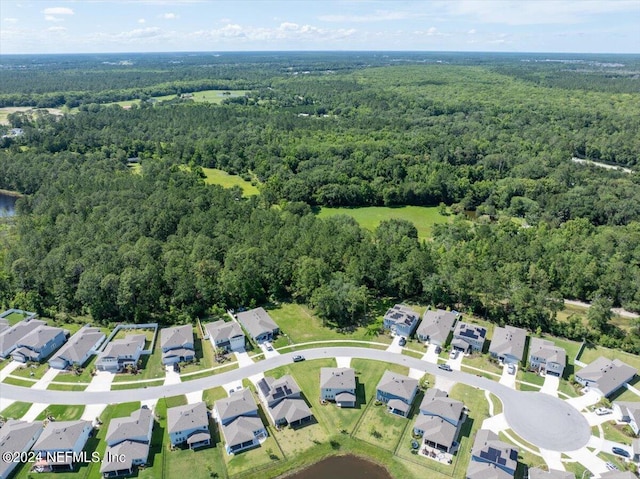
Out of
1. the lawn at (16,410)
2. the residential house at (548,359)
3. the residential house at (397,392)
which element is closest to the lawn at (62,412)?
the lawn at (16,410)

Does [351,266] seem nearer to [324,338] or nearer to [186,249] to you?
[324,338]

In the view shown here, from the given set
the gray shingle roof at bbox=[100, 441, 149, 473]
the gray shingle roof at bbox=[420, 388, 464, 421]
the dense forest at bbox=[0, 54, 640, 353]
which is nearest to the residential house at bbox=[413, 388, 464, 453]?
the gray shingle roof at bbox=[420, 388, 464, 421]

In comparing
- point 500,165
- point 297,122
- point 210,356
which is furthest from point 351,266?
point 297,122

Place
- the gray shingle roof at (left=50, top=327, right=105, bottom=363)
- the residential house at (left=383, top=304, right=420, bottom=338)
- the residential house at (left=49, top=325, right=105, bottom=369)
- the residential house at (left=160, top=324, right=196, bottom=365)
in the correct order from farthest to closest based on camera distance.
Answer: the residential house at (left=383, top=304, right=420, bottom=338), the residential house at (left=160, top=324, right=196, bottom=365), the gray shingle roof at (left=50, top=327, right=105, bottom=363), the residential house at (left=49, top=325, right=105, bottom=369)

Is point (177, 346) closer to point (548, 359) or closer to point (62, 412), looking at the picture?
point (62, 412)

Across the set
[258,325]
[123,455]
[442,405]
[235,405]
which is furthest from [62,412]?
[442,405]

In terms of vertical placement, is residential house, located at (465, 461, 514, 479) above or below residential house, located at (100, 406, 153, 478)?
below

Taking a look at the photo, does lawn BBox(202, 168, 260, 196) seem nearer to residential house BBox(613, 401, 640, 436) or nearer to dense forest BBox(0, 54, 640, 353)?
dense forest BBox(0, 54, 640, 353)
